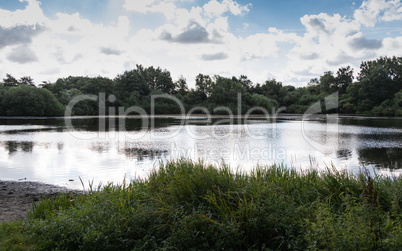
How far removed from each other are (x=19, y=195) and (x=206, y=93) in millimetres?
72830

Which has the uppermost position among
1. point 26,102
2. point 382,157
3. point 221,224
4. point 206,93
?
point 206,93

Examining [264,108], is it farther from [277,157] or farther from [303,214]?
[303,214]

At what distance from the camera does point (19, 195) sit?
7.30m

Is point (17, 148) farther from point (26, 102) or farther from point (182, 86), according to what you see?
point (182, 86)

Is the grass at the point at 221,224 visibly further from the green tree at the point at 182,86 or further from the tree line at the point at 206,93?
the green tree at the point at 182,86

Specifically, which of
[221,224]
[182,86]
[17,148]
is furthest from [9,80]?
[221,224]

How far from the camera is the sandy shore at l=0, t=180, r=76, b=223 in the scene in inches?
226

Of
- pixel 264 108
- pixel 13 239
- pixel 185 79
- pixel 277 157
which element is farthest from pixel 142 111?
pixel 13 239

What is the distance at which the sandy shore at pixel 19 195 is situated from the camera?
5.75 meters

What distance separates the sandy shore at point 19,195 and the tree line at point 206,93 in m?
55.6

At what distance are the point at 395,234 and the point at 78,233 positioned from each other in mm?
3803

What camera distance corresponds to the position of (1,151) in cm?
1519
